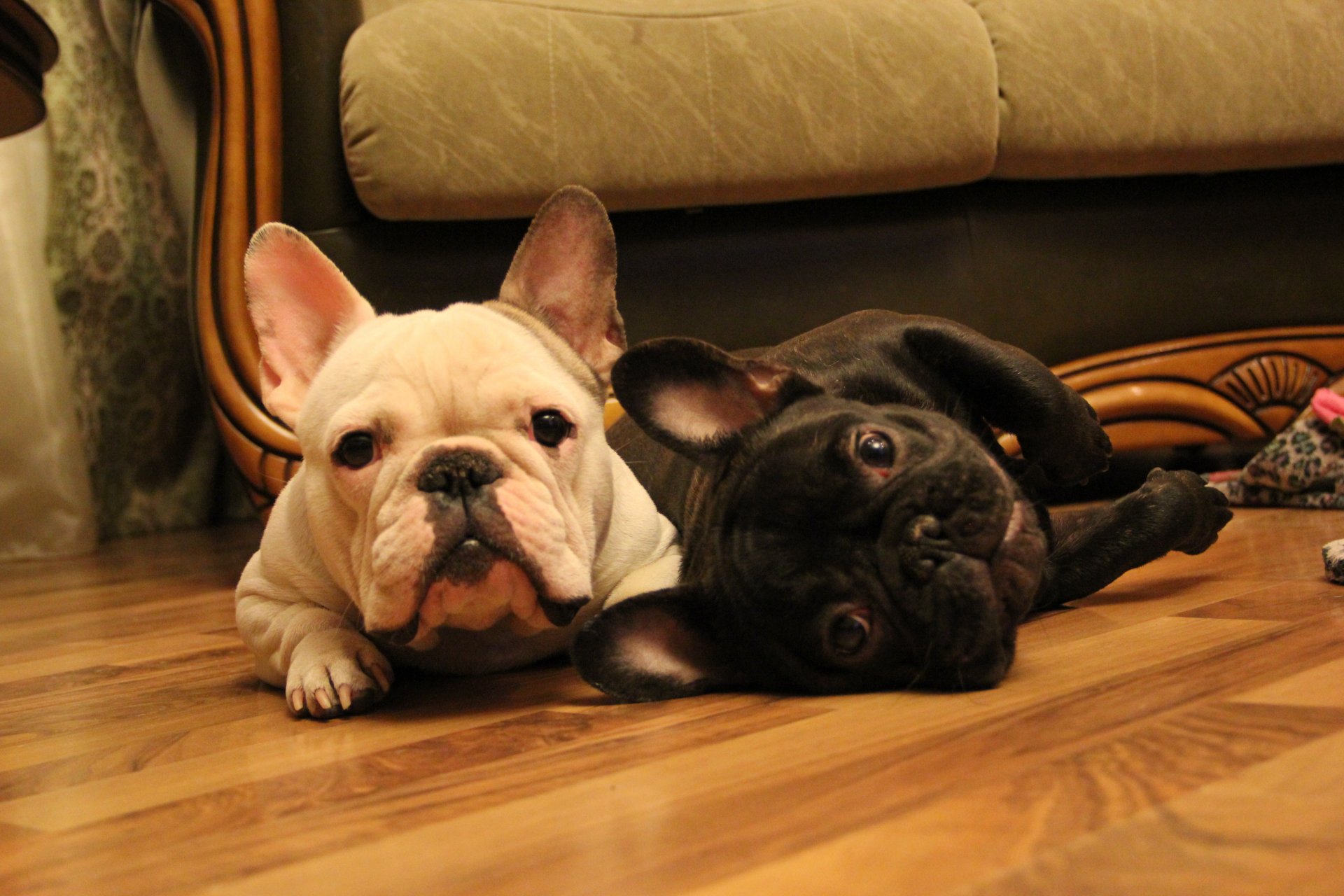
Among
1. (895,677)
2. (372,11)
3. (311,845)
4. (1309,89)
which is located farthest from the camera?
(372,11)

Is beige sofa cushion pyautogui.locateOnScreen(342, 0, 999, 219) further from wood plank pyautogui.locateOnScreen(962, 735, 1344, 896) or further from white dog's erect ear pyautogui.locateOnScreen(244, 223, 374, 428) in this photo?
wood plank pyautogui.locateOnScreen(962, 735, 1344, 896)

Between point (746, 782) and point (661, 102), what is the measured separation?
1846mm

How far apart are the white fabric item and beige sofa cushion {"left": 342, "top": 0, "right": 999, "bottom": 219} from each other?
1.90 meters

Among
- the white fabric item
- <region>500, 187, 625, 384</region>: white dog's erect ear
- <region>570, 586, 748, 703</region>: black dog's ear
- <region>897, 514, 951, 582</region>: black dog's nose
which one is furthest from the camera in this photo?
the white fabric item

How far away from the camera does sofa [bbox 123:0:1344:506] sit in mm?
2518

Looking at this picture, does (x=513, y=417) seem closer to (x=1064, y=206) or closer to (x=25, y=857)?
(x=25, y=857)

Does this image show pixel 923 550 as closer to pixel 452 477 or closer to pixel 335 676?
pixel 452 477

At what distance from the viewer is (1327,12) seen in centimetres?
285

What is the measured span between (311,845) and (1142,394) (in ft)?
7.71

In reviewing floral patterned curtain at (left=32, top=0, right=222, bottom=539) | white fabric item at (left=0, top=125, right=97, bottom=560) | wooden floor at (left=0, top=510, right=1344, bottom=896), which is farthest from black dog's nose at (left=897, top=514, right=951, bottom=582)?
floral patterned curtain at (left=32, top=0, right=222, bottom=539)

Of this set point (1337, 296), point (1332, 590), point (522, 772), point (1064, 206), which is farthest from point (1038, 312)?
point (522, 772)

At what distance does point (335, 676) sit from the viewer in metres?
1.40

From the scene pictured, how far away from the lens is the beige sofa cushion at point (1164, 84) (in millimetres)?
2717

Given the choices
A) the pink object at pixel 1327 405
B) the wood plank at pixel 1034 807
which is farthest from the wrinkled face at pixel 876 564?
the pink object at pixel 1327 405
